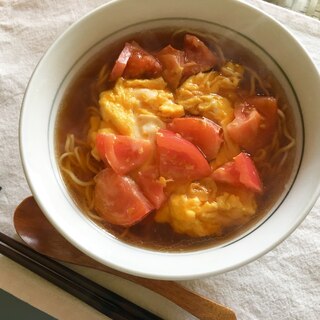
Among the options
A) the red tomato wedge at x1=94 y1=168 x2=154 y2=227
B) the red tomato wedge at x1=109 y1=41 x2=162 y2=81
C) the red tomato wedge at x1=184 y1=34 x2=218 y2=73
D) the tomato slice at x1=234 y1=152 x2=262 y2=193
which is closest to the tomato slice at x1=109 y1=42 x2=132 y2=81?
the red tomato wedge at x1=109 y1=41 x2=162 y2=81

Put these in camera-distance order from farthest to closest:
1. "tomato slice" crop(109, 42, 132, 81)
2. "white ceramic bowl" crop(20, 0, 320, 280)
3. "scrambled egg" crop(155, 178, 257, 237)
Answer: "tomato slice" crop(109, 42, 132, 81) < "scrambled egg" crop(155, 178, 257, 237) < "white ceramic bowl" crop(20, 0, 320, 280)

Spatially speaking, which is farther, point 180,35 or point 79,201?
point 180,35

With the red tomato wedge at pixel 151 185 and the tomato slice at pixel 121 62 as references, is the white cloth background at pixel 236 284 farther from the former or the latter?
the tomato slice at pixel 121 62

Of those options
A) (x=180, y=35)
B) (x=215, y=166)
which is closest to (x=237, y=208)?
(x=215, y=166)

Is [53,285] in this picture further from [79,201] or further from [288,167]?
[288,167]

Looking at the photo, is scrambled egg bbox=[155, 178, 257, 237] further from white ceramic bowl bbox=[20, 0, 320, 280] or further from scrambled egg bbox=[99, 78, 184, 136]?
scrambled egg bbox=[99, 78, 184, 136]

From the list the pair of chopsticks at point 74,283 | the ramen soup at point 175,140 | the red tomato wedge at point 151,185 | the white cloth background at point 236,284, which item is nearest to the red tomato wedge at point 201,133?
the ramen soup at point 175,140
